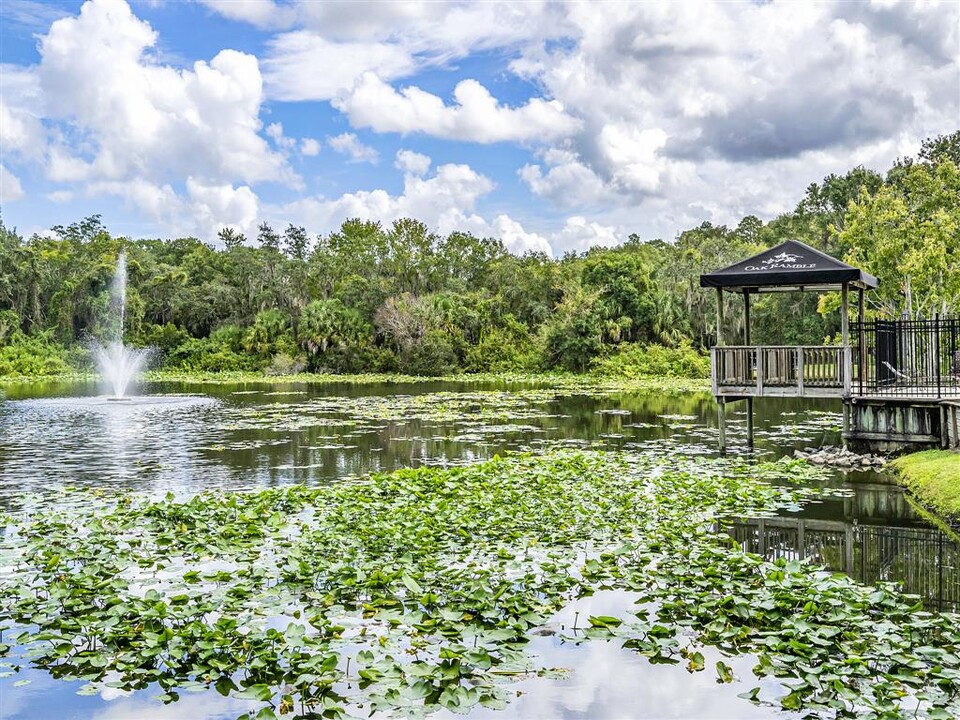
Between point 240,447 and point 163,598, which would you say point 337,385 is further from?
point 163,598

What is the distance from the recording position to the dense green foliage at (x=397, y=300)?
1832 inches

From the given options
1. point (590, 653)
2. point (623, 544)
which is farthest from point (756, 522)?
point (590, 653)

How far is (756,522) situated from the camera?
10250 mm

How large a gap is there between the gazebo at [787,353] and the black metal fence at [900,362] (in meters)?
0.33

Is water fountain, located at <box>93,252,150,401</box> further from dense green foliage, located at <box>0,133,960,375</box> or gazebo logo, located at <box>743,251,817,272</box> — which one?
gazebo logo, located at <box>743,251,817,272</box>

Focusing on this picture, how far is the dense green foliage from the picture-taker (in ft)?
153

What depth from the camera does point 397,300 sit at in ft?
173

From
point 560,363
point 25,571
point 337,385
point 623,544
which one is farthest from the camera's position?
point 560,363

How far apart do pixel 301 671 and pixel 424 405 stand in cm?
2286

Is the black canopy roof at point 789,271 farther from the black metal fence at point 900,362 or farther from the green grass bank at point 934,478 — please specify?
the green grass bank at point 934,478

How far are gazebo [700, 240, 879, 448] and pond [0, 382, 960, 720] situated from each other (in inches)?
54.9

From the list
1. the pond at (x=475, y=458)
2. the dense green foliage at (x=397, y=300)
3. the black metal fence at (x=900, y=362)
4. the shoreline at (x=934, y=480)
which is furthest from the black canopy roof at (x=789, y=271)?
the dense green foliage at (x=397, y=300)

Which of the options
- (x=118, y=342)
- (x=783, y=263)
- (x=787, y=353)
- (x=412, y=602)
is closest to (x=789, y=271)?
(x=783, y=263)

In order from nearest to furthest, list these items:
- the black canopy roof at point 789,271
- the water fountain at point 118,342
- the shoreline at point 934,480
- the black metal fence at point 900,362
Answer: the shoreline at point 934,480 < the black metal fence at point 900,362 < the black canopy roof at point 789,271 < the water fountain at point 118,342
